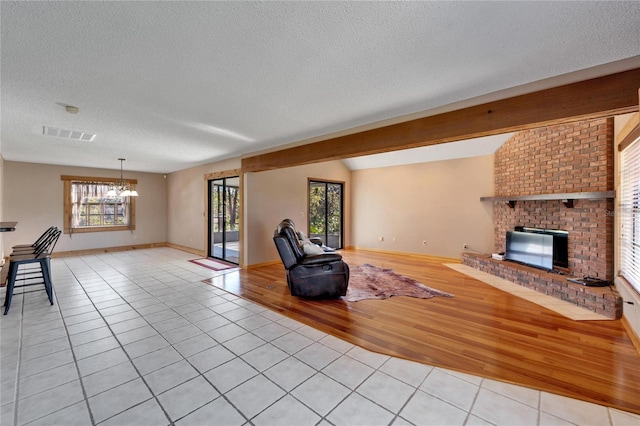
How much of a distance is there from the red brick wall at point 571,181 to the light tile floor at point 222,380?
3.02m

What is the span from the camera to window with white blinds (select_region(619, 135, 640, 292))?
294 cm

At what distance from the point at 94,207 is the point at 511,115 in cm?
998

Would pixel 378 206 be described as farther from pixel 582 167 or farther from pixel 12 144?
pixel 12 144

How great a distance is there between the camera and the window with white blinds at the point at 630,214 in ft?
9.65

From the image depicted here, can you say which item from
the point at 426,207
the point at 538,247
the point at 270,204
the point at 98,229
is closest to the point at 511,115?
the point at 538,247

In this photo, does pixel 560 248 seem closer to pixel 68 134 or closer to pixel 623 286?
pixel 623 286

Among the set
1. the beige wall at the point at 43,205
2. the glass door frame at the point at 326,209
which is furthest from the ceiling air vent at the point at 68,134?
the glass door frame at the point at 326,209

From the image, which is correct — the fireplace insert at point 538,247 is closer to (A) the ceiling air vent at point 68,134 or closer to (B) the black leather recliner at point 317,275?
(B) the black leather recliner at point 317,275

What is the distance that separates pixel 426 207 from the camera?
7023 millimetres

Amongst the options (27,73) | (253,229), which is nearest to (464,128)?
(27,73)


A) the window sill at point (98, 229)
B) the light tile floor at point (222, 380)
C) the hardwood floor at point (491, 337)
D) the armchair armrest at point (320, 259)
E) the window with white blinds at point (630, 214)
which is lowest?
the light tile floor at point (222, 380)

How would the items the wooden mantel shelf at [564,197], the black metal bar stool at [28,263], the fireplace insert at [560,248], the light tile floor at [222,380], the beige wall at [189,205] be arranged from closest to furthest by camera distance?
1. the light tile floor at [222,380]
2. the black metal bar stool at [28,263]
3. the wooden mantel shelf at [564,197]
4. the fireplace insert at [560,248]
5. the beige wall at [189,205]

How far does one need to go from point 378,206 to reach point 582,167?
449cm

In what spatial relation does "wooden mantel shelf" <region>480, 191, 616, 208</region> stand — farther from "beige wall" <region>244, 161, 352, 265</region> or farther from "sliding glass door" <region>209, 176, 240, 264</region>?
"sliding glass door" <region>209, 176, 240, 264</region>
